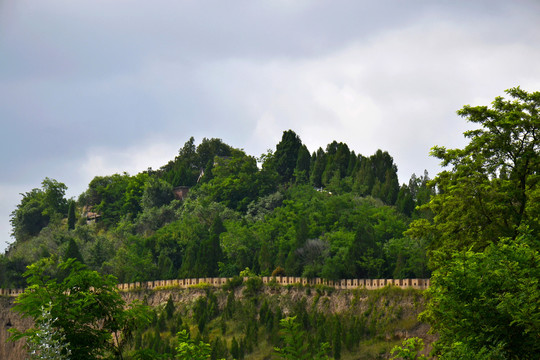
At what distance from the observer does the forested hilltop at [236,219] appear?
77750 mm

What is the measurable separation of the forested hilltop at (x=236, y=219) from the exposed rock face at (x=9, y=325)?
2.89 metres

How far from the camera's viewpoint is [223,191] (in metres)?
105

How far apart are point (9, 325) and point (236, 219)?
24.5 meters

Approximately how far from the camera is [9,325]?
9375 centimetres

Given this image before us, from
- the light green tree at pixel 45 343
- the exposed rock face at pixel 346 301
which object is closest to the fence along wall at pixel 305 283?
the exposed rock face at pixel 346 301

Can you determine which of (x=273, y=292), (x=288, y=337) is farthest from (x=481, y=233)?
(x=273, y=292)

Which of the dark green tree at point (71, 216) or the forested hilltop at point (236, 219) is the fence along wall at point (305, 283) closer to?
the forested hilltop at point (236, 219)

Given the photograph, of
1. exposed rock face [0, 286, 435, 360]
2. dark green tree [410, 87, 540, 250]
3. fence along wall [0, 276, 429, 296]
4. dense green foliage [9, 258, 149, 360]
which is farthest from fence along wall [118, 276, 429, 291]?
dense green foliage [9, 258, 149, 360]

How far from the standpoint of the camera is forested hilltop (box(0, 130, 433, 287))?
255 ft

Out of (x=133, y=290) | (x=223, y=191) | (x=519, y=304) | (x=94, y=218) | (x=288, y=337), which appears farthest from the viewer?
(x=94, y=218)

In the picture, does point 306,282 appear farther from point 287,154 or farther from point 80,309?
point 80,309

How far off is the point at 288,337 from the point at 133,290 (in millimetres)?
63167

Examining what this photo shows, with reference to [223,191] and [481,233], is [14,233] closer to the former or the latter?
[223,191]

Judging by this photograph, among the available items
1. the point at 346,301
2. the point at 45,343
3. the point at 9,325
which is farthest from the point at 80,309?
the point at 9,325
